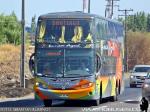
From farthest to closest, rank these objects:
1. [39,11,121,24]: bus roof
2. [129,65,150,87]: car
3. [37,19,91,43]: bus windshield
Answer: [129,65,150,87]: car
[39,11,121,24]: bus roof
[37,19,91,43]: bus windshield

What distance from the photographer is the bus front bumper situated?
25.4m

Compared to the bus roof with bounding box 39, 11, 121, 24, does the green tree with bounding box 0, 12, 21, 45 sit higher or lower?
lower

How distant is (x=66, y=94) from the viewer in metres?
25.4

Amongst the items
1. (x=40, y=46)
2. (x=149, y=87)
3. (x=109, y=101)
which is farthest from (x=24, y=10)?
(x=149, y=87)

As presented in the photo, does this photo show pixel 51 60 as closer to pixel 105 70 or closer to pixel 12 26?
pixel 105 70

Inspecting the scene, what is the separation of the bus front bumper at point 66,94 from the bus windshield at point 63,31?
6.62 ft

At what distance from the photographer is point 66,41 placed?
83.9 ft

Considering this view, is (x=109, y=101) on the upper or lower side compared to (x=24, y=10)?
lower

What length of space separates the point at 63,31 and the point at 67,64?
1.39 metres

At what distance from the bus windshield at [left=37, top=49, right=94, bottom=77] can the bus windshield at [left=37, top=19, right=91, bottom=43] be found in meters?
0.56

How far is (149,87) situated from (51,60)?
16.1ft

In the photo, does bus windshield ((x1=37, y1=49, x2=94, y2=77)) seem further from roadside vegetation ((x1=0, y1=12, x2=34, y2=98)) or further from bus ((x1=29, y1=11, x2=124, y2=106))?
roadside vegetation ((x1=0, y1=12, x2=34, y2=98))

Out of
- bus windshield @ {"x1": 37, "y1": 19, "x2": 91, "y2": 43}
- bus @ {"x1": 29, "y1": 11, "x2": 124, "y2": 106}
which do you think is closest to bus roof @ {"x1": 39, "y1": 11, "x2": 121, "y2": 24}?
bus @ {"x1": 29, "y1": 11, "x2": 124, "y2": 106}

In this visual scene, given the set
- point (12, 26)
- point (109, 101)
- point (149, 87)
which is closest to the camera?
point (149, 87)
